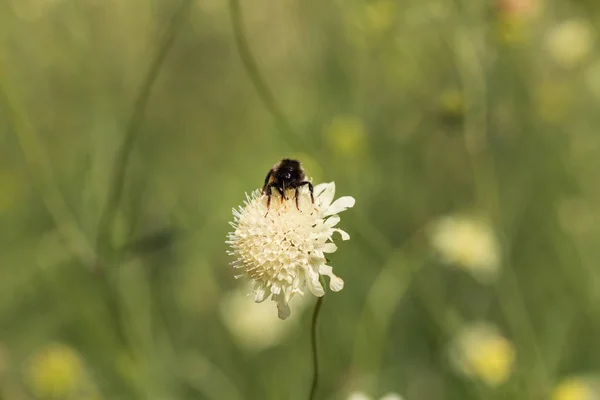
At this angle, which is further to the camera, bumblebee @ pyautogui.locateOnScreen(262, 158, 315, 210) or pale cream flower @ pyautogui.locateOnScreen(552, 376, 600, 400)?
pale cream flower @ pyautogui.locateOnScreen(552, 376, 600, 400)

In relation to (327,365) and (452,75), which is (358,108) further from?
(327,365)

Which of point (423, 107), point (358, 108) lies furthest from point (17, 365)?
point (423, 107)

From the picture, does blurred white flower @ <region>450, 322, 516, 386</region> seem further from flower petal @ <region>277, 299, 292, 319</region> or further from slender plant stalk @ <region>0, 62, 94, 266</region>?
slender plant stalk @ <region>0, 62, 94, 266</region>

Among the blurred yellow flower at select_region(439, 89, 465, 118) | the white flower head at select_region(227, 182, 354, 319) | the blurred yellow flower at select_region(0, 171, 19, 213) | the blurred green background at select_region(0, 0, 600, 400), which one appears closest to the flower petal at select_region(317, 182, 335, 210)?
the white flower head at select_region(227, 182, 354, 319)

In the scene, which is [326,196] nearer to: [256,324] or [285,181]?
[285,181]

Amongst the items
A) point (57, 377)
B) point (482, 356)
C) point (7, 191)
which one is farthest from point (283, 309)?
point (7, 191)

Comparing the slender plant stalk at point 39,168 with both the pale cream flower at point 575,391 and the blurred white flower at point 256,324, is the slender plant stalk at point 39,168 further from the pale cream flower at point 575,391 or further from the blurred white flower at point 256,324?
the pale cream flower at point 575,391

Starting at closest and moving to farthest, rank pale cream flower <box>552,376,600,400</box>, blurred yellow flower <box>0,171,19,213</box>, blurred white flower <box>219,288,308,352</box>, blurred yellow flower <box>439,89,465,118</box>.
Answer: pale cream flower <box>552,376,600,400</box> < blurred yellow flower <box>439,89,465,118</box> < blurred white flower <box>219,288,308,352</box> < blurred yellow flower <box>0,171,19,213</box>

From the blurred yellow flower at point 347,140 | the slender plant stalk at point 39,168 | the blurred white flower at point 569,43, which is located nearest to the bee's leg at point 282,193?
the slender plant stalk at point 39,168
